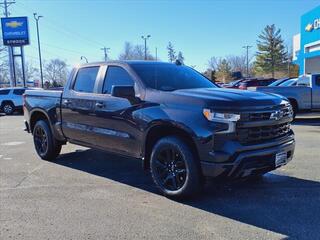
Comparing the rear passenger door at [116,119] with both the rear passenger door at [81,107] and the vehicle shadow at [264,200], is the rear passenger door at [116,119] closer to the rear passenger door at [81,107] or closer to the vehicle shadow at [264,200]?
the rear passenger door at [81,107]

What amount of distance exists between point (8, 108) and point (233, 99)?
23.3m

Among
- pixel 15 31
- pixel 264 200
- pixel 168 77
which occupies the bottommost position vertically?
pixel 264 200

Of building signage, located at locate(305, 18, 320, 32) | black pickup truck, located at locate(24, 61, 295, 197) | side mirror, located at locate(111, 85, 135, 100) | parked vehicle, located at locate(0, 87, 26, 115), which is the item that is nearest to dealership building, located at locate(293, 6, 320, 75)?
building signage, located at locate(305, 18, 320, 32)

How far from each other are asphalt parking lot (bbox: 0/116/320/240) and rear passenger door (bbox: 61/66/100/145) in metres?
0.69

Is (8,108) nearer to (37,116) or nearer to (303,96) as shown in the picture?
(303,96)

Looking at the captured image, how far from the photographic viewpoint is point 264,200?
5469 millimetres

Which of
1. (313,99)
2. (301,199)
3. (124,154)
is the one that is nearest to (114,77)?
(124,154)

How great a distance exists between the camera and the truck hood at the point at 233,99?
5059 mm

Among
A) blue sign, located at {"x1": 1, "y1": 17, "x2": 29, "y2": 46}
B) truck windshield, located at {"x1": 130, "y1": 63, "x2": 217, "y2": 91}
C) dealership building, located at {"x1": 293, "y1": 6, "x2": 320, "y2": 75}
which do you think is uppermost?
blue sign, located at {"x1": 1, "y1": 17, "x2": 29, "y2": 46}

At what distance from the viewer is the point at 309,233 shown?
4316mm

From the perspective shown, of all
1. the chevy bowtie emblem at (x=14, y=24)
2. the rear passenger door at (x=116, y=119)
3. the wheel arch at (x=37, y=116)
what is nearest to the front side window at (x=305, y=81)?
the wheel arch at (x=37, y=116)

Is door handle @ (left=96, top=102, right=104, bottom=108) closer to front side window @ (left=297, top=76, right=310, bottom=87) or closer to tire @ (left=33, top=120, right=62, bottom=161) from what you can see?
tire @ (left=33, top=120, right=62, bottom=161)

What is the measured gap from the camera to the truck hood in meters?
5.06

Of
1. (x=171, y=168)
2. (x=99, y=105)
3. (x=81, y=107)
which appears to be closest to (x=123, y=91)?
(x=99, y=105)
